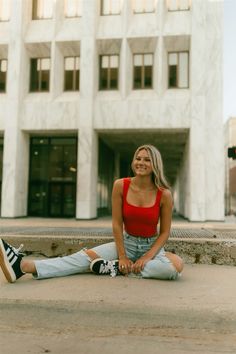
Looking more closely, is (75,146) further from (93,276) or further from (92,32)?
(93,276)

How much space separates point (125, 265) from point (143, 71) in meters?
16.7

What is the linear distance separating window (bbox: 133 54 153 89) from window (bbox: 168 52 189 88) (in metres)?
1.01

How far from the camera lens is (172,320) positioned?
2596 millimetres

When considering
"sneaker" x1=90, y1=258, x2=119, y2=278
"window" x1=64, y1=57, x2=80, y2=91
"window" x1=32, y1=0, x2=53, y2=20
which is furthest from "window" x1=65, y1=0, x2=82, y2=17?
"sneaker" x1=90, y1=258, x2=119, y2=278

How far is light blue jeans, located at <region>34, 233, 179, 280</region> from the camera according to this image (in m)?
3.51

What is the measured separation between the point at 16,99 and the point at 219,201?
11.4 meters

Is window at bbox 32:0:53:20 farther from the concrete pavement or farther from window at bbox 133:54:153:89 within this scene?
the concrete pavement

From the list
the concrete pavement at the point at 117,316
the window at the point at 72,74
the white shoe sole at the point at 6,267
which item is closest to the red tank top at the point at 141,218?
the concrete pavement at the point at 117,316

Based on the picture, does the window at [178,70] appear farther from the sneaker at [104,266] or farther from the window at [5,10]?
the sneaker at [104,266]

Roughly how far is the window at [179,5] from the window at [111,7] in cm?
258

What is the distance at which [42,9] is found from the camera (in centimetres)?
1964

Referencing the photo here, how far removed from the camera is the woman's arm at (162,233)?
3539 mm

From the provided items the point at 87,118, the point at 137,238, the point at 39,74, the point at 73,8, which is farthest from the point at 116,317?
the point at 73,8

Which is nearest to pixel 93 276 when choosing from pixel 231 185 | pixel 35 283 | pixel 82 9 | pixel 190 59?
pixel 35 283
